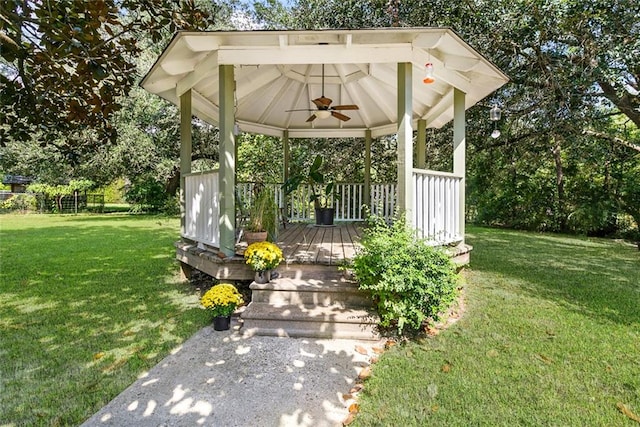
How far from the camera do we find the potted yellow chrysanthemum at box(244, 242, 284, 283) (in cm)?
369

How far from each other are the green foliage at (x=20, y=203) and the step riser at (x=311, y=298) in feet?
74.0

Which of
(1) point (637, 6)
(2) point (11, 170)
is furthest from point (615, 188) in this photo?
(2) point (11, 170)

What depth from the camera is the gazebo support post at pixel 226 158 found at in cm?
409

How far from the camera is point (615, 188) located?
37.8 ft

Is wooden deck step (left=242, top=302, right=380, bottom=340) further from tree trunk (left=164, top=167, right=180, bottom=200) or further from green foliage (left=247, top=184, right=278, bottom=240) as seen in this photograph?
tree trunk (left=164, top=167, right=180, bottom=200)

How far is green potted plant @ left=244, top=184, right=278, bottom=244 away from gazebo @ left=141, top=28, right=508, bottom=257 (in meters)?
0.27

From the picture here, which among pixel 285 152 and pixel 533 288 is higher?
pixel 285 152

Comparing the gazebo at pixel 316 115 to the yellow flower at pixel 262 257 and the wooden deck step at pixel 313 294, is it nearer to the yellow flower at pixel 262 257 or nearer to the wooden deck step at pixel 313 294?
the wooden deck step at pixel 313 294

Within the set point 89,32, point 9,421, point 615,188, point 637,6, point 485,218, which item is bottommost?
point 9,421

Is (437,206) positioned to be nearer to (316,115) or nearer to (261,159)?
(316,115)

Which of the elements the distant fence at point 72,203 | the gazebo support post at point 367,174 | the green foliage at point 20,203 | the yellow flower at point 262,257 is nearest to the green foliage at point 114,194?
the distant fence at point 72,203

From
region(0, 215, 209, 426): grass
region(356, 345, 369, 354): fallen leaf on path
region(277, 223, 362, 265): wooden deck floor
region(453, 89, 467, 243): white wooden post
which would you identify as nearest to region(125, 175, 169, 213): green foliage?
region(0, 215, 209, 426): grass

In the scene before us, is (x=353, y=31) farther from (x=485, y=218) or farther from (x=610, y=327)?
(x=485, y=218)

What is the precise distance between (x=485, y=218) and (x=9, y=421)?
16013 millimetres
